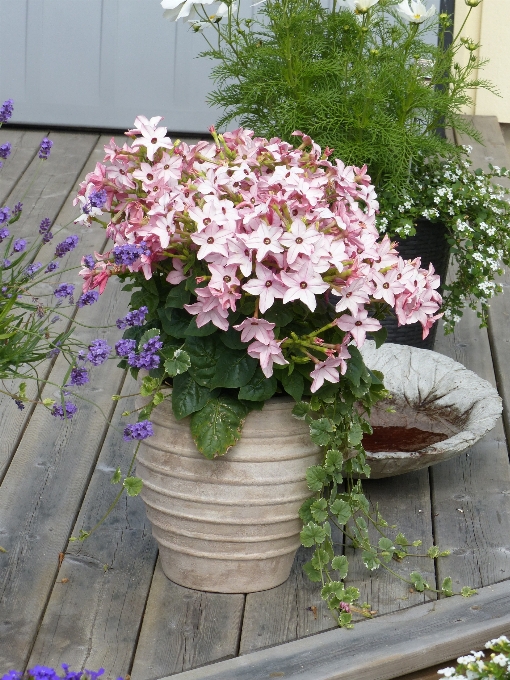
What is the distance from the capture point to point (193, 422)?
1662 millimetres

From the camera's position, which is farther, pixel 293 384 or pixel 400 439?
pixel 400 439

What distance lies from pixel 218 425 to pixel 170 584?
372 millimetres

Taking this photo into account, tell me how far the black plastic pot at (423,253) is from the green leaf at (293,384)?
3.46 ft

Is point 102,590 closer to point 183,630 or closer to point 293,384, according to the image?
point 183,630

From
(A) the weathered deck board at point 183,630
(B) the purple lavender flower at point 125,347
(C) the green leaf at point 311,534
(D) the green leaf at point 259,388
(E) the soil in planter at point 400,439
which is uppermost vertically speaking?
(B) the purple lavender flower at point 125,347

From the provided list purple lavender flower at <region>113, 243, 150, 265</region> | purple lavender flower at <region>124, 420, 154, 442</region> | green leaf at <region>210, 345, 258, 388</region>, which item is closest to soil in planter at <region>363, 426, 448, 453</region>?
green leaf at <region>210, 345, 258, 388</region>

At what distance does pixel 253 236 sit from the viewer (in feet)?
4.98

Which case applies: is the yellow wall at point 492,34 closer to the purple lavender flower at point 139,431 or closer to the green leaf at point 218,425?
the green leaf at point 218,425

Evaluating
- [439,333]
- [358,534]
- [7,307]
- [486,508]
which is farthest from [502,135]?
[7,307]

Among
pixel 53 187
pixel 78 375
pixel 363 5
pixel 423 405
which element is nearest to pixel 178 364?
pixel 78 375

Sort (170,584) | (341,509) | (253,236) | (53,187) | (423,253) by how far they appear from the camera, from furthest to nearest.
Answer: (53,187)
(423,253)
(170,584)
(341,509)
(253,236)

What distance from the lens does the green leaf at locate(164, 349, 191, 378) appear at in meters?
1.60

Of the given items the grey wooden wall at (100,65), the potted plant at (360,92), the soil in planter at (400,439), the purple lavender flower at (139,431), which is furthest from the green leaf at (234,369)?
the grey wooden wall at (100,65)

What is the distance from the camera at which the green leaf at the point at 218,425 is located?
1631 millimetres
